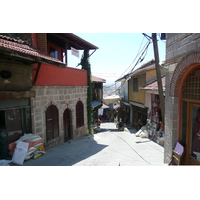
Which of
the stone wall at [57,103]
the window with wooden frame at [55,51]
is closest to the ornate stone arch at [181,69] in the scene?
the stone wall at [57,103]

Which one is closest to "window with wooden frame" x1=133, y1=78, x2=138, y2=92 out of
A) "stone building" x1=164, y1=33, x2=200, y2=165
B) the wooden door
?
"stone building" x1=164, y1=33, x2=200, y2=165

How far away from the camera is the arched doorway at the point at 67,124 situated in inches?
332

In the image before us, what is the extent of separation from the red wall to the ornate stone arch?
5.16 metres

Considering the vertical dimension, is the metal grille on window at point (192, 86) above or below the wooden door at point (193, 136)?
above

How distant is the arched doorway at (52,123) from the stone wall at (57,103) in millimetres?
190

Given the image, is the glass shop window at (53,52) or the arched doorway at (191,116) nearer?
the arched doorway at (191,116)

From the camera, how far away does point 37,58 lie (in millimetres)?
4805

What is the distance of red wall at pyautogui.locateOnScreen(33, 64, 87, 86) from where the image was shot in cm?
671

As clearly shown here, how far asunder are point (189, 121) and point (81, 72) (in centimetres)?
720

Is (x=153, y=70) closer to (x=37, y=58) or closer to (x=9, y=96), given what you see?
(x=37, y=58)

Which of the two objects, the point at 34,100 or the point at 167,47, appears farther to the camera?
the point at 34,100

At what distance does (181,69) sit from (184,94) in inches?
26.2

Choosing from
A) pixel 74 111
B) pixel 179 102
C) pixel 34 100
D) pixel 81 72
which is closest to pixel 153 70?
pixel 81 72

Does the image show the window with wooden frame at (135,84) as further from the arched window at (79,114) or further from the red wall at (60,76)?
the arched window at (79,114)
